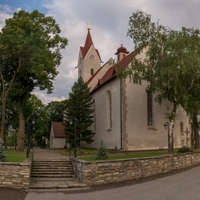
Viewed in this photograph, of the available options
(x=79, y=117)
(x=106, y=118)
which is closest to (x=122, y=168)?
(x=106, y=118)

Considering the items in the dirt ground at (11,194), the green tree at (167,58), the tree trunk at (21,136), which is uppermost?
the green tree at (167,58)

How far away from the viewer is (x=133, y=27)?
Result: 65.0ft

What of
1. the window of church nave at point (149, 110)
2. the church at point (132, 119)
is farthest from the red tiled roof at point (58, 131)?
the window of church nave at point (149, 110)

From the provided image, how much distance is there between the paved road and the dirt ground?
1.00 ft

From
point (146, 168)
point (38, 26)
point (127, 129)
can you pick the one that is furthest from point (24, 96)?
point (146, 168)

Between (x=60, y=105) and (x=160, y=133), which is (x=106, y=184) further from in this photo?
(x=60, y=105)

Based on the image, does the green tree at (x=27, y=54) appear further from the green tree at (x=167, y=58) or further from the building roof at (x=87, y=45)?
the building roof at (x=87, y=45)

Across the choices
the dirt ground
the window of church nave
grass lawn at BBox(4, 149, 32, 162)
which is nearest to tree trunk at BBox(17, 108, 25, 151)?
grass lawn at BBox(4, 149, 32, 162)

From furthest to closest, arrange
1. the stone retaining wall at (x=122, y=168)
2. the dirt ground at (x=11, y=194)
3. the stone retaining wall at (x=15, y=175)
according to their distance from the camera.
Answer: the stone retaining wall at (x=122, y=168) → the stone retaining wall at (x=15, y=175) → the dirt ground at (x=11, y=194)

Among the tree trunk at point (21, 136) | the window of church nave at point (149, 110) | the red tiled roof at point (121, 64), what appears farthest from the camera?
the window of church nave at point (149, 110)

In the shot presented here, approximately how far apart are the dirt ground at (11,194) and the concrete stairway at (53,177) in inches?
25.3

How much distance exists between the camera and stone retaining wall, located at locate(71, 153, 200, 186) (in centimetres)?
1272

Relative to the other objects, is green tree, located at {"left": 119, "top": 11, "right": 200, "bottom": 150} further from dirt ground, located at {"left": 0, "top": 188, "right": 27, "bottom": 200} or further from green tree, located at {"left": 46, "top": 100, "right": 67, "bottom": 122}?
green tree, located at {"left": 46, "top": 100, "right": 67, "bottom": 122}

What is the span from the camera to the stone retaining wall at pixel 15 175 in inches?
471
